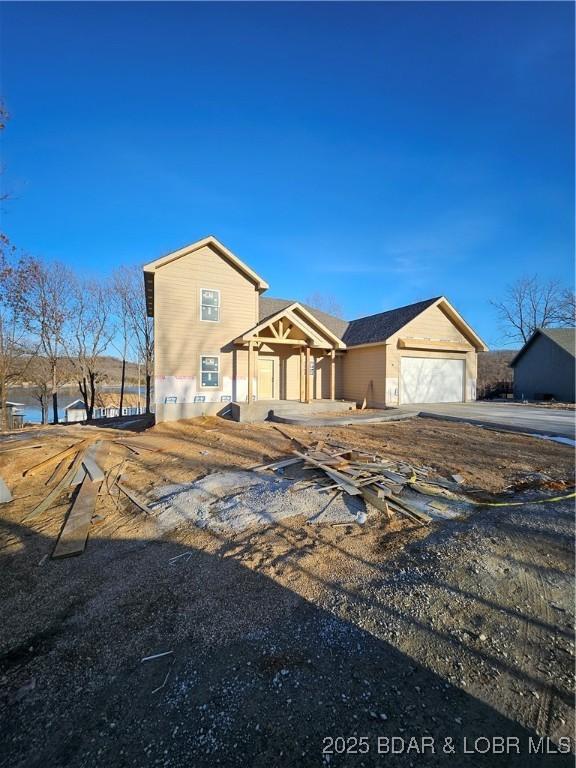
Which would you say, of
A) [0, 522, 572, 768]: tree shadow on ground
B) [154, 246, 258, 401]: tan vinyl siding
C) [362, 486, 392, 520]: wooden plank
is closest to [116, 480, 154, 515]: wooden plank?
[0, 522, 572, 768]: tree shadow on ground

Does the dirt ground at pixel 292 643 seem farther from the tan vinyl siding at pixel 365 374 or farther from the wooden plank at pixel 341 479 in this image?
the tan vinyl siding at pixel 365 374

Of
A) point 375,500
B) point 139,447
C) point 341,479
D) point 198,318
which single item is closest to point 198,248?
point 198,318

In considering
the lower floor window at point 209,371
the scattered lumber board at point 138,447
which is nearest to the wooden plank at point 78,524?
the scattered lumber board at point 138,447

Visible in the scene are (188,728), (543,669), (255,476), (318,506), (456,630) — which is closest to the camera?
(188,728)

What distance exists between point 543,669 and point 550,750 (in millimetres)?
565

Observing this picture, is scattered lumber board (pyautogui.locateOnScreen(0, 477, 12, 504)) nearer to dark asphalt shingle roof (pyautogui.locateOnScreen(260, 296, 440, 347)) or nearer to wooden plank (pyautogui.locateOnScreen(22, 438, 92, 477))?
wooden plank (pyautogui.locateOnScreen(22, 438, 92, 477))

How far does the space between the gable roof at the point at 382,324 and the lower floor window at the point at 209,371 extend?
801 cm

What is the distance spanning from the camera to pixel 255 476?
6.40 metres

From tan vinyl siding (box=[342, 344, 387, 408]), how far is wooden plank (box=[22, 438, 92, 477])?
41.9 ft

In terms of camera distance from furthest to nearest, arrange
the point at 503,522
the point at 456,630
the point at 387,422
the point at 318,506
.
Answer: the point at 387,422 < the point at 318,506 < the point at 503,522 < the point at 456,630

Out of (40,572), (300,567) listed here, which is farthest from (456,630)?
(40,572)

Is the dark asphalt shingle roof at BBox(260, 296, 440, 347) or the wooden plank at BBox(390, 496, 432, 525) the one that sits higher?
the dark asphalt shingle roof at BBox(260, 296, 440, 347)

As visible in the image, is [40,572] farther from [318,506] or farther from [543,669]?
[543,669]

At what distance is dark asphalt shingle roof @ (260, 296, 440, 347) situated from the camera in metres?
18.0
